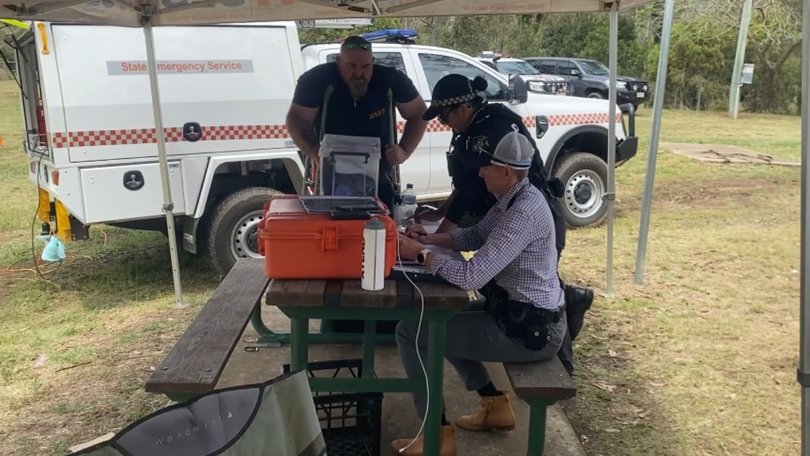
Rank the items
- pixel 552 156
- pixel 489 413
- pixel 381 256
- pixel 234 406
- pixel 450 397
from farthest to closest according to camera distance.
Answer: pixel 552 156 < pixel 450 397 < pixel 489 413 < pixel 381 256 < pixel 234 406

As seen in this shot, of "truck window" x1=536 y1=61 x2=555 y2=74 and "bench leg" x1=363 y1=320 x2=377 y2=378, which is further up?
"truck window" x1=536 y1=61 x2=555 y2=74

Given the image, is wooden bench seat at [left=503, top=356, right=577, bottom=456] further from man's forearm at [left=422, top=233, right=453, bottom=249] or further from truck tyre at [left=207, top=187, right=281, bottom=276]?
truck tyre at [left=207, top=187, right=281, bottom=276]

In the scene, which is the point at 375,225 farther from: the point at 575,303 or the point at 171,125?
the point at 171,125

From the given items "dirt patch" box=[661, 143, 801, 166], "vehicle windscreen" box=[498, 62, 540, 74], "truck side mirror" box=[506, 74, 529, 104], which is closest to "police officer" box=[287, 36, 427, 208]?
"truck side mirror" box=[506, 74, 529, 104]

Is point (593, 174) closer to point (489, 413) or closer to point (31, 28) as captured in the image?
point (489, 413)

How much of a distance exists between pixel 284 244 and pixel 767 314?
158 inches

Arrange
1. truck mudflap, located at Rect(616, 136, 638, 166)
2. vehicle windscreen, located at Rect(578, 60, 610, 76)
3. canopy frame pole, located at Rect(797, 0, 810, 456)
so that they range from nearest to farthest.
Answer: canopy frame pole, located at Rect(797, 0, 810, 456) → truck mudflap, located at Rect(616, 136, 638, 166) → vehicle windscreen, located at Rect(578, 60, 610, 76)

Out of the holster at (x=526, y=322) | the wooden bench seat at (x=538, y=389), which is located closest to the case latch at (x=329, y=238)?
the holster at (x=526, y=322)

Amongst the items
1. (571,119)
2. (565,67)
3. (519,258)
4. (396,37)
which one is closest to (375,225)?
(519,258)

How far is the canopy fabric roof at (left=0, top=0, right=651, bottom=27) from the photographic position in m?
3.96

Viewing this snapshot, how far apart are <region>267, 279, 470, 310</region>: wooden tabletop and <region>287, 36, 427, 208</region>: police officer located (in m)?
1.45

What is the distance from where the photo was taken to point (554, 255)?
9.03 ft

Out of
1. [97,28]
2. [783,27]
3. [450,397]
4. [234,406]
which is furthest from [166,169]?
[783,27]

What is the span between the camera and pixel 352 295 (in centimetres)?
240
